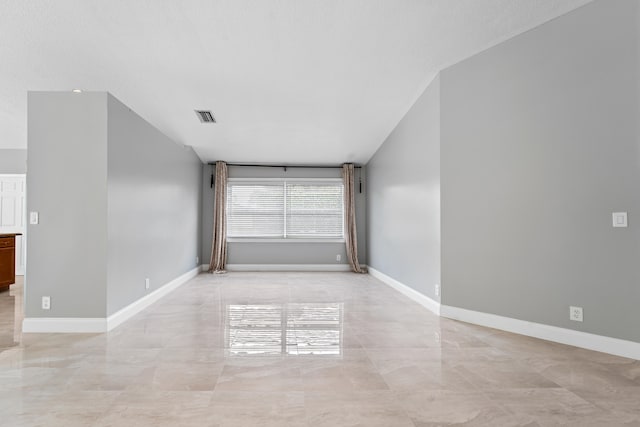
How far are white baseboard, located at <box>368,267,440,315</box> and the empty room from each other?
0.23 ft

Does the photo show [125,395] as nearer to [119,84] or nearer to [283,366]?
[283,366]

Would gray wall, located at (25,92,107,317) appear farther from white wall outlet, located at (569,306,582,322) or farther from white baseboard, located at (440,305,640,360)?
white wall outlet, located at (569,306,582,322)

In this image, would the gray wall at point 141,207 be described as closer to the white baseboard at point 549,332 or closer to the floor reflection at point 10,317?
the floor reflection at point 10,317

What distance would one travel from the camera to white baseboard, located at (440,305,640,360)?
9.50ft

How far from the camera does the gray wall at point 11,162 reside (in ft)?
24.1

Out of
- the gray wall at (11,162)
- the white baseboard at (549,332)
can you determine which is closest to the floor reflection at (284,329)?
the white baseboard at (549,332)

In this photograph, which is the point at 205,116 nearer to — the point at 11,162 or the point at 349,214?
the point at 349,214

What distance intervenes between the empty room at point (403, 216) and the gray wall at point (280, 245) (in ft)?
9.60

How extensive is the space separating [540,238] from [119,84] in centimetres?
438

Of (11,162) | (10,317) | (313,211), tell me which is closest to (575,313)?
(10,317)

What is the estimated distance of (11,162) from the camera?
7367 millimetres

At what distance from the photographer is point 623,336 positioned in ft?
9.51

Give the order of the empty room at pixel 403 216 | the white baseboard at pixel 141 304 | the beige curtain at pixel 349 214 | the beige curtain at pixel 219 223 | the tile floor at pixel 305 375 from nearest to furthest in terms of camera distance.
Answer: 1. the tile floor at pixel 305 375
2. the empty room at pixel 403 216
3. the white baseboard at pixel 141 304
4. the beige curtain at pixel 219 223
5. the beige curtain at pixel 349 214

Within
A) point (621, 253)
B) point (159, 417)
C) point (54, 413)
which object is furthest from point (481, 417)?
point (54, 413)
